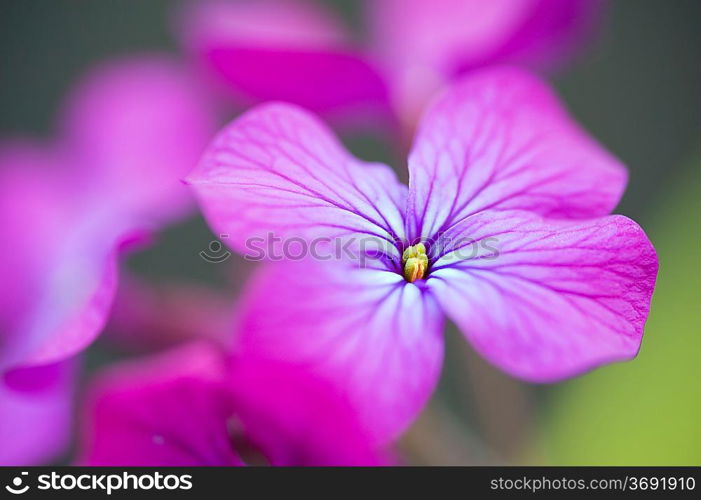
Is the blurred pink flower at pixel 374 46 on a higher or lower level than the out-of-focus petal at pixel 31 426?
higher

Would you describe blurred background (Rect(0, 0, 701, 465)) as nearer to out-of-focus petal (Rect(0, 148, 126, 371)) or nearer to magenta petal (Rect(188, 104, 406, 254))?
out-of-focus petal (Rect(0, 148, 126, 371))

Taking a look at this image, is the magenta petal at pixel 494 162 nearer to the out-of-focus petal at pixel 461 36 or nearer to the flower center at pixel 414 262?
the flower center at pixel 414 262

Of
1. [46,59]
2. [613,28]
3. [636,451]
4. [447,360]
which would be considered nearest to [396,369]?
[636,451]

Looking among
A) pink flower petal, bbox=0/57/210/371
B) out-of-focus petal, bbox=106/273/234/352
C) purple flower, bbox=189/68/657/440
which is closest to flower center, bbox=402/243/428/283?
purple flower, bbox=189/68/657/440

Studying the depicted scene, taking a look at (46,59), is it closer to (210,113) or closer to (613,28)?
(210,113)

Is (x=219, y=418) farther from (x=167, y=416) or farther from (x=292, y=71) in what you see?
(x=292, y=71)

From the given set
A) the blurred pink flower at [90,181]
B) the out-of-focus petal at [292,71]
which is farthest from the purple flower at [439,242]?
the blurred pink flower at [90,181]

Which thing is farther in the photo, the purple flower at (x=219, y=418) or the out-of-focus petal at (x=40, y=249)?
the out-of-focus petal at (x=40, y=249)
